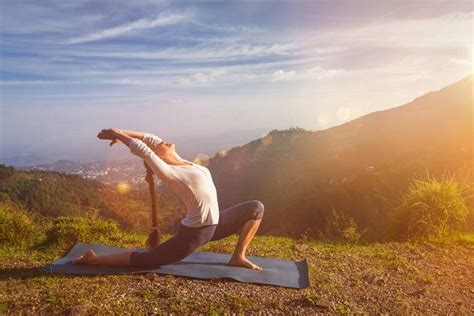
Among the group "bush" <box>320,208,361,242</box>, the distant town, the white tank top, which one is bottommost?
the distant town

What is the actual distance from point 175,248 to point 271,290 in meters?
1.26

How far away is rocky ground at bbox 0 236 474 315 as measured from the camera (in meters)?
4.36

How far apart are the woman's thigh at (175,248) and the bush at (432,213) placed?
4.54 m

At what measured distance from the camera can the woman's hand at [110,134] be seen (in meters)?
5.00

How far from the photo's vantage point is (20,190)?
33812 millimetres

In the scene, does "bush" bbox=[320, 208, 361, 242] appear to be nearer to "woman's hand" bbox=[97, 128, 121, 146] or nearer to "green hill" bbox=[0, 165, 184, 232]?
"woman's hand" bbox=[97, 128, 121, 146]

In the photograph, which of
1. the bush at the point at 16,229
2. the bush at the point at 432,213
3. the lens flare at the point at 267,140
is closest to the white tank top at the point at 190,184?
the bush at the point at 16,229

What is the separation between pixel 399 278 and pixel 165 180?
11.0 ft

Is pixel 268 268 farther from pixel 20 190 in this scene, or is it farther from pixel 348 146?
pixel 348 146

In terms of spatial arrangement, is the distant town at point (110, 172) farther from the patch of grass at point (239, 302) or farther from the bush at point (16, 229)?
the patch of grass at point (239, 302)

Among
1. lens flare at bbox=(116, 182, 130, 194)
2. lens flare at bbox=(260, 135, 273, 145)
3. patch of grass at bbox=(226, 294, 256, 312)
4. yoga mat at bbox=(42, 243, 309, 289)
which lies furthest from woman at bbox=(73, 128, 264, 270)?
lens flare at bbox=(260, 135, 273, 145)

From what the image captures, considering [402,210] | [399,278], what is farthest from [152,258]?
[402,210]

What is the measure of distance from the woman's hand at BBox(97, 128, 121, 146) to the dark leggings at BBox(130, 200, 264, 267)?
4.23 feet

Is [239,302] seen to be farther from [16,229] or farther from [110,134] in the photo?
[16,229]
